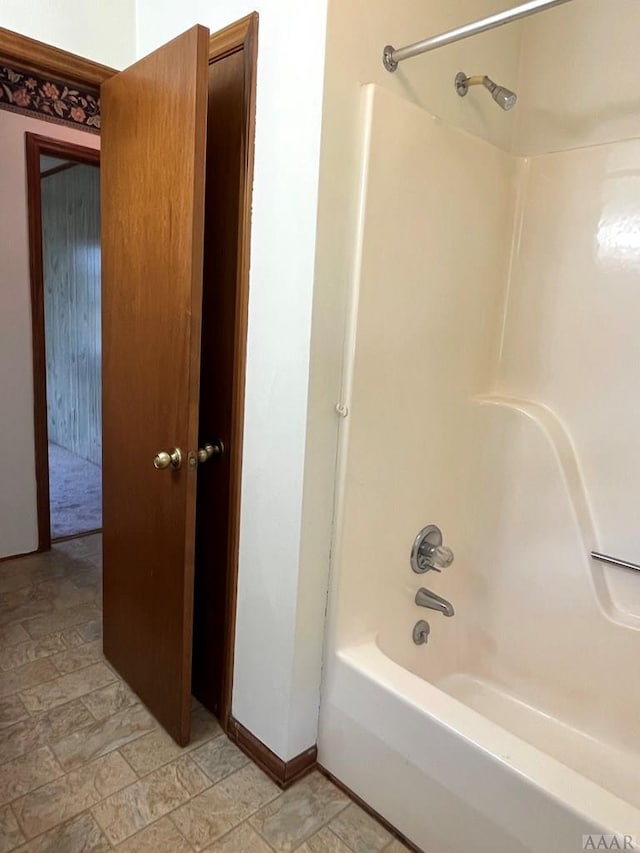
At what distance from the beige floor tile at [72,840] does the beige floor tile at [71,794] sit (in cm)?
2

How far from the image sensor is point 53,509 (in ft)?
11.5

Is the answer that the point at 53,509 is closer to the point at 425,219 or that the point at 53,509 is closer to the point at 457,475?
the point at 457,475

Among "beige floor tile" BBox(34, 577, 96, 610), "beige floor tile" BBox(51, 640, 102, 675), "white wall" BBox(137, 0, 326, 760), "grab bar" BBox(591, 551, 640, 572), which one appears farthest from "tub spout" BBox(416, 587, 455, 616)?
"beige floor tile" BBox(34, 577, 96, 610)

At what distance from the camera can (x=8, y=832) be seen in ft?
4.61

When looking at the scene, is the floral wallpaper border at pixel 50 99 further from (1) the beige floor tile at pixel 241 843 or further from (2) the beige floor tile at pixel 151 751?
(1) the beige floor tile at pixel 241 843

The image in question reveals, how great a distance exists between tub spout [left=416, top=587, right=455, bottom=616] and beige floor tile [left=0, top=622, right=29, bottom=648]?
148 centimetres

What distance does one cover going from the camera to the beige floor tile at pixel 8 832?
137 centimetres

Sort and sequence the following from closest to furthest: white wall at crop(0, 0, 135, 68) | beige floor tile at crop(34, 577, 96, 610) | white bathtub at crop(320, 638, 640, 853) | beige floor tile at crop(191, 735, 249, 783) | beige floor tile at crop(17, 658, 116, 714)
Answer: white bathtub at crop(320, 638, 640, 853) < white wall at crop(0, 0, 135, 68) < beige floor tile at crop(191, 735, 249, 783) < beige floor tile at crop(17, 658, 116, 714) < beige floor tile at crop(34, 577, 96, 610)

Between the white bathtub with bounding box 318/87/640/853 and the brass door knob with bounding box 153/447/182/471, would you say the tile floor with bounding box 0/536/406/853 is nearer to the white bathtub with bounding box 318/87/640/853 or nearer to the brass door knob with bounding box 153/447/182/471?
the white bathtub with bounding box 318/87/640/853

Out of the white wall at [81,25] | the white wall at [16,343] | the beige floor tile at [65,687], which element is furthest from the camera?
the white wall at [16,343]

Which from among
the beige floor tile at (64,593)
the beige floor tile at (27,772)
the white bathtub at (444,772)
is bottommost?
the beige floor tile at (27,772)

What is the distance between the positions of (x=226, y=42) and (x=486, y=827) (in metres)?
1.89

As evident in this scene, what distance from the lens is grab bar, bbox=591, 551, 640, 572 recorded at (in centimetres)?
164

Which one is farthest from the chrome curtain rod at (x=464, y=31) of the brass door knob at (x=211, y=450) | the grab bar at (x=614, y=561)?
the grab bar at (x=614, y=561)
